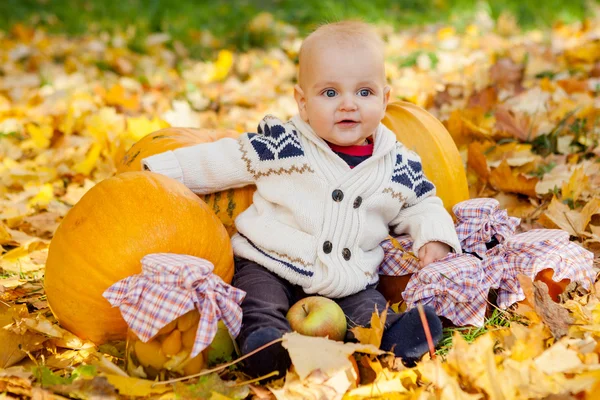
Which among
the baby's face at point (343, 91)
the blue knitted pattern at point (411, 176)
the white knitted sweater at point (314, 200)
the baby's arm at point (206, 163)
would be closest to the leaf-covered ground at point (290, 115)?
the white knitted sweater at point (314, 200)

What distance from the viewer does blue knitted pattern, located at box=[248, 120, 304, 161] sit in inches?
94.9

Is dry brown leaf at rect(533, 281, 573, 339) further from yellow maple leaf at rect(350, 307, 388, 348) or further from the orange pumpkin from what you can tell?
the orange pumpkin

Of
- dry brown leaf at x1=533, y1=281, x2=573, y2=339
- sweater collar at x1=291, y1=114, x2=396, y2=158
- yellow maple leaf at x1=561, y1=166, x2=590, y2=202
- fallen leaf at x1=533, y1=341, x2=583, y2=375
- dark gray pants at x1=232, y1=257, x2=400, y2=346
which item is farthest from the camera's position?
yellow maple leaf at x1=561, y1=166, x2=590, y2=202

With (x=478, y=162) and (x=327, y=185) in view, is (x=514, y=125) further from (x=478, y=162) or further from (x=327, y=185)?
(x=327, y=185)

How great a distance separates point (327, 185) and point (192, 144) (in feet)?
2.19

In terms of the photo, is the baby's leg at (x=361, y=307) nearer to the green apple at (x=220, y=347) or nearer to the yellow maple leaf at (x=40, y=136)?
the green apple at (x=220, y=347)

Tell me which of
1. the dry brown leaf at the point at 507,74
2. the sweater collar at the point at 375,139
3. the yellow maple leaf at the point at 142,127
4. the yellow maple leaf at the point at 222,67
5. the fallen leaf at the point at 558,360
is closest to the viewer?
the fallen leaf at the point at 558,360

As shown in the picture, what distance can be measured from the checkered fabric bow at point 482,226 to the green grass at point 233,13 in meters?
4.25

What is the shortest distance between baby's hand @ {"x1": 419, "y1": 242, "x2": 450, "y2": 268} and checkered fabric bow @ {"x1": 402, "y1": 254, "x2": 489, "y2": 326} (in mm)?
50

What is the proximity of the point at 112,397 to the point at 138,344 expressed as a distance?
0.19 m

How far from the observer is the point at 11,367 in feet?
6.51

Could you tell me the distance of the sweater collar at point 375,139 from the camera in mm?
2396

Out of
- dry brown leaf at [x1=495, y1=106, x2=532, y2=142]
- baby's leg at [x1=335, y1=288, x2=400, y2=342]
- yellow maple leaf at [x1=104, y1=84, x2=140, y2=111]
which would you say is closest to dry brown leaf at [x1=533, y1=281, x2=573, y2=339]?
baby's leg at [x1=335, y1=288, x2=400, y2=342]

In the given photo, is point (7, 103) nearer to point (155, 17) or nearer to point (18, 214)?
point (18, 214)
